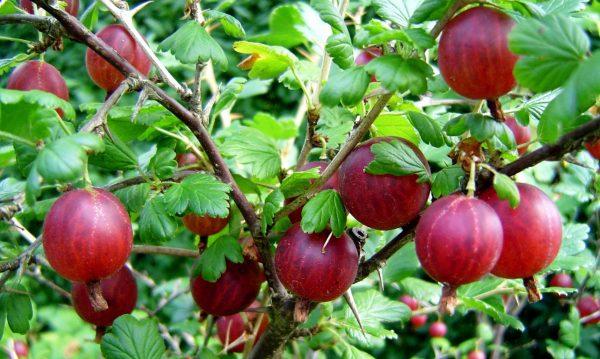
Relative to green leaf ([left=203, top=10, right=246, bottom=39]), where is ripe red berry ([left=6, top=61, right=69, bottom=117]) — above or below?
below

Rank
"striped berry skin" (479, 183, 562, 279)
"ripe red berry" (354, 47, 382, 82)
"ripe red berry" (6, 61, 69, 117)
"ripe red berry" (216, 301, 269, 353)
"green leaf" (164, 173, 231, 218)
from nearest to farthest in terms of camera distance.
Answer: "striped berry skin" (479, 183, 562, 279) → "green leaf" (164, 173, 231, 218) → "ripe red berry" (6, 61, 69, 117) → "ripe red berry" (354, 47, 382, 82) → "ripe red berry" (216, 301, 269, 353)

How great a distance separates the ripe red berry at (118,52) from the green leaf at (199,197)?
7.3 inches

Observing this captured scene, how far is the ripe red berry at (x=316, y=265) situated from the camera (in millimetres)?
637

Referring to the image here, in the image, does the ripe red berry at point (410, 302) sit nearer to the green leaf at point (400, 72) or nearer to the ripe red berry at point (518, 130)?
the ripe red berry at point (518, 130)

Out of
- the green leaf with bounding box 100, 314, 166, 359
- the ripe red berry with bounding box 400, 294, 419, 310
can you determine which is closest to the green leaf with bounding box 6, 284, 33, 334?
the green leaf with bounding box 100, 314, 166, 359

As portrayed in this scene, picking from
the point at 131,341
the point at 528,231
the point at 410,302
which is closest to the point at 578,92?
the point at 528,231

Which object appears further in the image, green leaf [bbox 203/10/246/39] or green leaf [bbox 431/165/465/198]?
green leaf [bbox 203/10/246/39]

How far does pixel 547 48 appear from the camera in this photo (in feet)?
1.53

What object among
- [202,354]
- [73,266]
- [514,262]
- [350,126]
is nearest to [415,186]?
[514,262]

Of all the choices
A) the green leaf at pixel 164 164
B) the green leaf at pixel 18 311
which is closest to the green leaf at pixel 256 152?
the green leaf at pixel 164 164

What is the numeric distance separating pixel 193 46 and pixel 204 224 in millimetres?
253

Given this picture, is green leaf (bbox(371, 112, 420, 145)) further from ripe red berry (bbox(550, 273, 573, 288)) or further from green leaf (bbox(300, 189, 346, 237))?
ripe red berry (bbox(550, 273, 573, 288))

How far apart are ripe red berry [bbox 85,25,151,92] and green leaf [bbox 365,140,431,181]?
0.36 metres

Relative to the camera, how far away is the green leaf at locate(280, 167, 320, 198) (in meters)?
0.64
